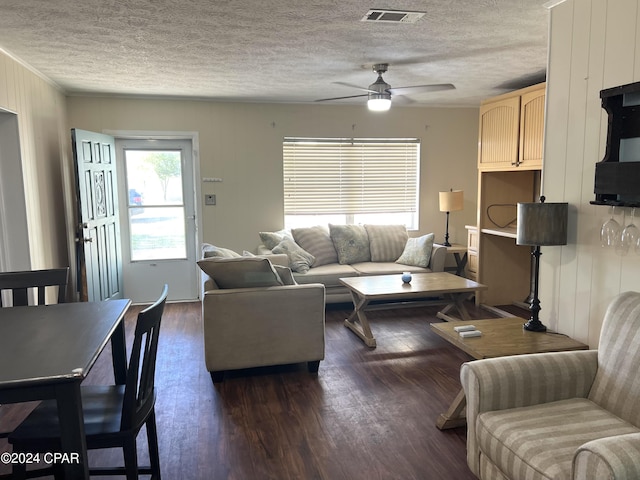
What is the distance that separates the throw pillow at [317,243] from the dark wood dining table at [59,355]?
3322mm

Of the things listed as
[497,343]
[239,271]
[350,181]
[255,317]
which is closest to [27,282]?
[239,271]

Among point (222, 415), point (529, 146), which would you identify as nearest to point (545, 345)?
point (222, 415)

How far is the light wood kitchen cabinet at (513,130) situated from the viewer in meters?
4.32

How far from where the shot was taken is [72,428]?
5.12ft

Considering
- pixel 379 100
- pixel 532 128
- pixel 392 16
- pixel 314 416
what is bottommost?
pixel 314 416

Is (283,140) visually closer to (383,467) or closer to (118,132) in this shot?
(118,132)

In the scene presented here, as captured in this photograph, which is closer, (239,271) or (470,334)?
(470,334)

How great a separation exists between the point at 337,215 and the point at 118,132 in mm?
2812

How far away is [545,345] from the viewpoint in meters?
2.56

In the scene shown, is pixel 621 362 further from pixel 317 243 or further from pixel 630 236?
pixel 317 243

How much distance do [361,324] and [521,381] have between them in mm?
2358

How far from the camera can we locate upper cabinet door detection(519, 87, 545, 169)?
427 cm

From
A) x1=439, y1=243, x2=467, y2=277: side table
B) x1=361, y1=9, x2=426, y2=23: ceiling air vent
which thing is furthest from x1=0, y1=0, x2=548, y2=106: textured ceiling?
x1=439, y1=243, x2=467, y2=277: side table

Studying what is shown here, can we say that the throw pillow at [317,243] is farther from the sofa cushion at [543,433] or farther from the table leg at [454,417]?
the sofa cushion at [543,433]
